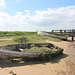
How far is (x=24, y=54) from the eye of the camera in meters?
6.14

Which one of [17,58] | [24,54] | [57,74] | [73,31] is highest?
[73,31]

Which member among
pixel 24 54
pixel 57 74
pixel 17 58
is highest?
pixel 24 54

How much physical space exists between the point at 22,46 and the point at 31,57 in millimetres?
3720

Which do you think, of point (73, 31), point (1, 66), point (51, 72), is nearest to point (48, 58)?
point (51, 72)

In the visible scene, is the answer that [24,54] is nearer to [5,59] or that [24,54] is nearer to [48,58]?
[5,59]

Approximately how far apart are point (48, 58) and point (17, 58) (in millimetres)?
2500

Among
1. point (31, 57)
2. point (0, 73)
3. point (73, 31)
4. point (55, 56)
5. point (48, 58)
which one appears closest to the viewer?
point (0, 73)

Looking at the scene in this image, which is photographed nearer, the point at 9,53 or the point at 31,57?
the point at 9,53

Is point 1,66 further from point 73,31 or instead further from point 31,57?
point 73,31

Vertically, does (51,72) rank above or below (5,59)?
below

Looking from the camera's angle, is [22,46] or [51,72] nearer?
[51,72]

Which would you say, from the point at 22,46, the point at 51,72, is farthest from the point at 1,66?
the point at 22,46

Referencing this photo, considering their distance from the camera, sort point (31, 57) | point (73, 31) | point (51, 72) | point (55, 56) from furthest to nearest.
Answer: point (73, 31)
point (55, 56)
point (31, 57)
point (51, 72)

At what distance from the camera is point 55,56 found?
784cm
